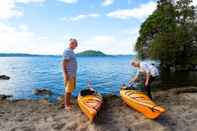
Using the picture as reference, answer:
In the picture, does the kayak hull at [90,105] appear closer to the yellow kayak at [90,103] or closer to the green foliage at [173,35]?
the yellow kayak at [90,103]

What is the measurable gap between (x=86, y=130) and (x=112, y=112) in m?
2.14

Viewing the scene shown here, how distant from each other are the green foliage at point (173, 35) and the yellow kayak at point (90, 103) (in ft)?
120

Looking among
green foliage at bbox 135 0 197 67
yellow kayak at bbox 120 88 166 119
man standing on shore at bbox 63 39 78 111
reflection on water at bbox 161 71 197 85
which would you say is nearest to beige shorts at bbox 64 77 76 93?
man standing on shore at bbox 63 39 78 111

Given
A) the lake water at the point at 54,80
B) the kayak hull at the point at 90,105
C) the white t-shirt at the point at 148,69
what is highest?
the white t-shirt at the point at 148,69

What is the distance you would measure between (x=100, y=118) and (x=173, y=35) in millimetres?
39519

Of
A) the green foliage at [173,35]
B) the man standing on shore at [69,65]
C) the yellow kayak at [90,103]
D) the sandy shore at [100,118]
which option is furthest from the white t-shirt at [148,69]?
the green foliage at [173,35]

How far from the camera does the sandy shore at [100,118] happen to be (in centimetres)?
973

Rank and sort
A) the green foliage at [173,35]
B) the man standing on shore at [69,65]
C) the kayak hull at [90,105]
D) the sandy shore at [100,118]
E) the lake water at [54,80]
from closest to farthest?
the sandy shore at [100,118]
the kayak hull at [90,105]
the man standing on shore at [69,65]
the lake water at [54,80]
the green foliage at [173,35]

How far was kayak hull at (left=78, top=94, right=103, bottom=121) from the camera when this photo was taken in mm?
10047

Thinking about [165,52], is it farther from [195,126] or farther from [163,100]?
[195,126]

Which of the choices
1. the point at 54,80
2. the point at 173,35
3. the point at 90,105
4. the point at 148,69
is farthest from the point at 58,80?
the point at 90,105

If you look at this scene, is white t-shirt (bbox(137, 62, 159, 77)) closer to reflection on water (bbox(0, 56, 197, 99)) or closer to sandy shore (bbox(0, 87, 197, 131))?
sandy shore (bbox(0, 87, 197, 131))

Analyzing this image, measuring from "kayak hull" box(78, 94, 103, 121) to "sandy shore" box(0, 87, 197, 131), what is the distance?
22 cm

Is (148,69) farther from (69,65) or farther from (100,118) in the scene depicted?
(69,65)
